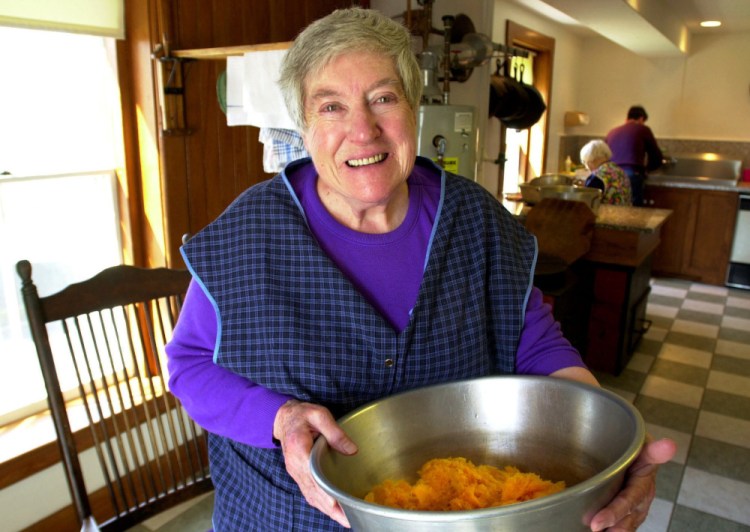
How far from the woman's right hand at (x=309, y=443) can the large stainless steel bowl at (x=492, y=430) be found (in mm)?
23

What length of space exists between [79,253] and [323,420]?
5.52 feet

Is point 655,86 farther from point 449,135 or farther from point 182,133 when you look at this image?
point 182,133

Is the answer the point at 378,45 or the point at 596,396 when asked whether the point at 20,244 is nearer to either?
the point at 378,45

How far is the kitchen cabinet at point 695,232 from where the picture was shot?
477cm

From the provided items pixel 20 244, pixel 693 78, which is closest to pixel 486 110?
pixel 20 244

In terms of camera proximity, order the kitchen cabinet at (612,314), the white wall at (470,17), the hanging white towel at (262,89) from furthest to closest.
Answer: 1. the kitchen cabinet at (612,314)
2. the white wall at (470,17)
3. the hanging white towel at (262,89)

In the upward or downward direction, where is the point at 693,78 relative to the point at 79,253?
upward

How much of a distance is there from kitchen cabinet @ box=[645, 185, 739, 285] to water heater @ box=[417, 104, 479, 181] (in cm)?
310

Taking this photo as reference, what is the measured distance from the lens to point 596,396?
0.81 metres

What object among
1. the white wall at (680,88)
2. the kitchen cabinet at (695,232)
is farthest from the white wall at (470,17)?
the white wall at (680,88)

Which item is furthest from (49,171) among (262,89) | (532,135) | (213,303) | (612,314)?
(532,135)

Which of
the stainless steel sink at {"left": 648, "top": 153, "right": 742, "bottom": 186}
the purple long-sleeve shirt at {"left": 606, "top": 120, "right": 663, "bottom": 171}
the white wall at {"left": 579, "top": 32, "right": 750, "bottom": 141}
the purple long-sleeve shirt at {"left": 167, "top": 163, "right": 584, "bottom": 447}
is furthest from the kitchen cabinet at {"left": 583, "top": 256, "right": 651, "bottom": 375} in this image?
the white wall at {"left": 579, "top": 32, "right": 750, "bottom": 141}

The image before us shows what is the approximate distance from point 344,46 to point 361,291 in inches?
15.1

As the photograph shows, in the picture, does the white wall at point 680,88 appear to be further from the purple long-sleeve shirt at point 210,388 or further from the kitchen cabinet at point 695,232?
the purple long-sleeve shirt at point 210,388
